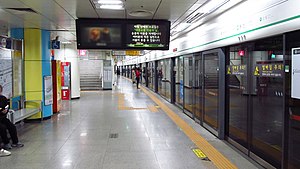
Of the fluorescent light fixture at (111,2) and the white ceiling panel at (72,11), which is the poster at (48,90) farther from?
the fluorescent light fixture at (111,2)

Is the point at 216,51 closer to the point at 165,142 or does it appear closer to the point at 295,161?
the point at 165,142

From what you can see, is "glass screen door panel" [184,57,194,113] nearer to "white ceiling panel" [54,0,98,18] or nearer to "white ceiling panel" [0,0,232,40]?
"white ceiling panel" [0,0,232,40]

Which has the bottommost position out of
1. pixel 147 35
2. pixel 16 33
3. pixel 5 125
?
pixel 5 125

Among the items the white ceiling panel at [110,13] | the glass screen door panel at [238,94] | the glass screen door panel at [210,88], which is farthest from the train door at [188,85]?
the white ceiling panel at [110,13]

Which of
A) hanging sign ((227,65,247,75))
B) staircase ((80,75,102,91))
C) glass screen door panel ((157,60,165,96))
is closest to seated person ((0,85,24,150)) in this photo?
hanging sign ((227,65,247,75))

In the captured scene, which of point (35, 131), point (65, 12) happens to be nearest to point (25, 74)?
point (35, 131)

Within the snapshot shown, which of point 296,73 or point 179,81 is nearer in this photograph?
point 296,73

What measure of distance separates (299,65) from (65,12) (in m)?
4.47

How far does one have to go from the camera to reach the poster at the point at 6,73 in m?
6.70

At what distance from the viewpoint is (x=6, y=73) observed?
6.88 meters

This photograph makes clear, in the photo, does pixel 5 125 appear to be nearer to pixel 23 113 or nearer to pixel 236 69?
pixel 23 113

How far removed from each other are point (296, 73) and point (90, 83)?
1775 centimetres

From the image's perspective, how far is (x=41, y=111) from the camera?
7934 mm

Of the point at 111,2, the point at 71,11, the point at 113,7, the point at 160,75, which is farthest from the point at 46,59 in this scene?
the point at 160,75
